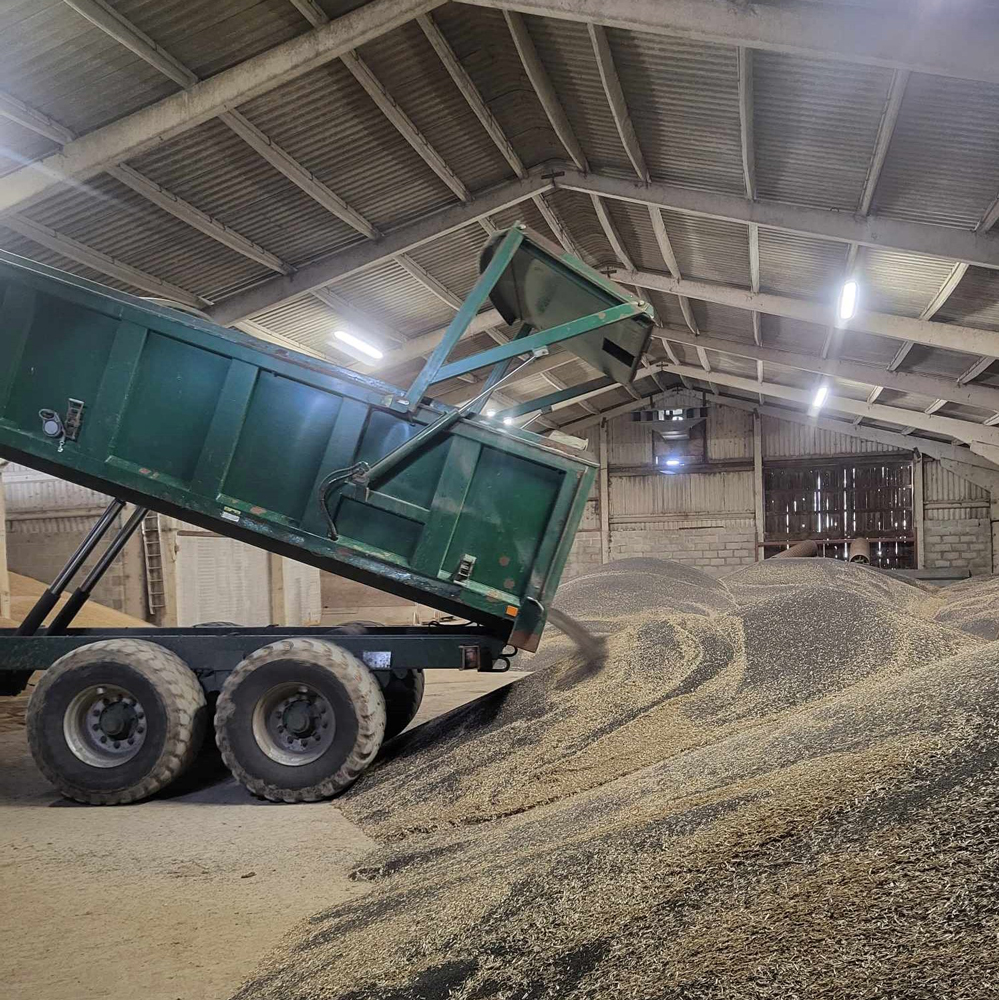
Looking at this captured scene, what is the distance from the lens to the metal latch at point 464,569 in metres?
5.65

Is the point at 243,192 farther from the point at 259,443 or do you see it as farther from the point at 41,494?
the point at 41,494

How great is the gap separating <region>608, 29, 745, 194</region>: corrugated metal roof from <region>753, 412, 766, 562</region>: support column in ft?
51.7

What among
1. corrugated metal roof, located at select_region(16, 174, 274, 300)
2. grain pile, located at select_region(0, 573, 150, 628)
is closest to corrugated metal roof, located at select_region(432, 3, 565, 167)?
corrugated metal roof, located at select_region(16, 174, 274, 300)

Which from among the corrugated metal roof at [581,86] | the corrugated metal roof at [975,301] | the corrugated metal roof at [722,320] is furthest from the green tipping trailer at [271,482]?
the corrugated metal roof at [722,320]

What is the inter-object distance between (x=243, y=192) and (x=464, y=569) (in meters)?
6.14

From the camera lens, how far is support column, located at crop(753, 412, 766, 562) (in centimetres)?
2441

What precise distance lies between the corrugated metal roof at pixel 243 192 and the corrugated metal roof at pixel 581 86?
3254 millimetres

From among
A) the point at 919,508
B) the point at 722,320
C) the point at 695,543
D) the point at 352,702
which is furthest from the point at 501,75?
the point at 919,508

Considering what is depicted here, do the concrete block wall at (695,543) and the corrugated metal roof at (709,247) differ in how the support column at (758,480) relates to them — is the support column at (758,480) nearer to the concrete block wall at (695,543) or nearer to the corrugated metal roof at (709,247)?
the concrete block wall at (695,543)

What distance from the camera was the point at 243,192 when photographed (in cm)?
943

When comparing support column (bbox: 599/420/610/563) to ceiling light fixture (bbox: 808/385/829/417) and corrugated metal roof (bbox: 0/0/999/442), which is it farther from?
corrugated metal roof (bbox: 0/0/999/442)

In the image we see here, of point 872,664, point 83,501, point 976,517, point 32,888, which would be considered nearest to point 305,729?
point 32,888

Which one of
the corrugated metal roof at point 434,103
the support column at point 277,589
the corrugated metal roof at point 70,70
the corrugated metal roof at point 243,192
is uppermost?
the corrugated metal roof at point 434,103

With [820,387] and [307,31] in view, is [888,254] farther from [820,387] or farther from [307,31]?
[820,387]
